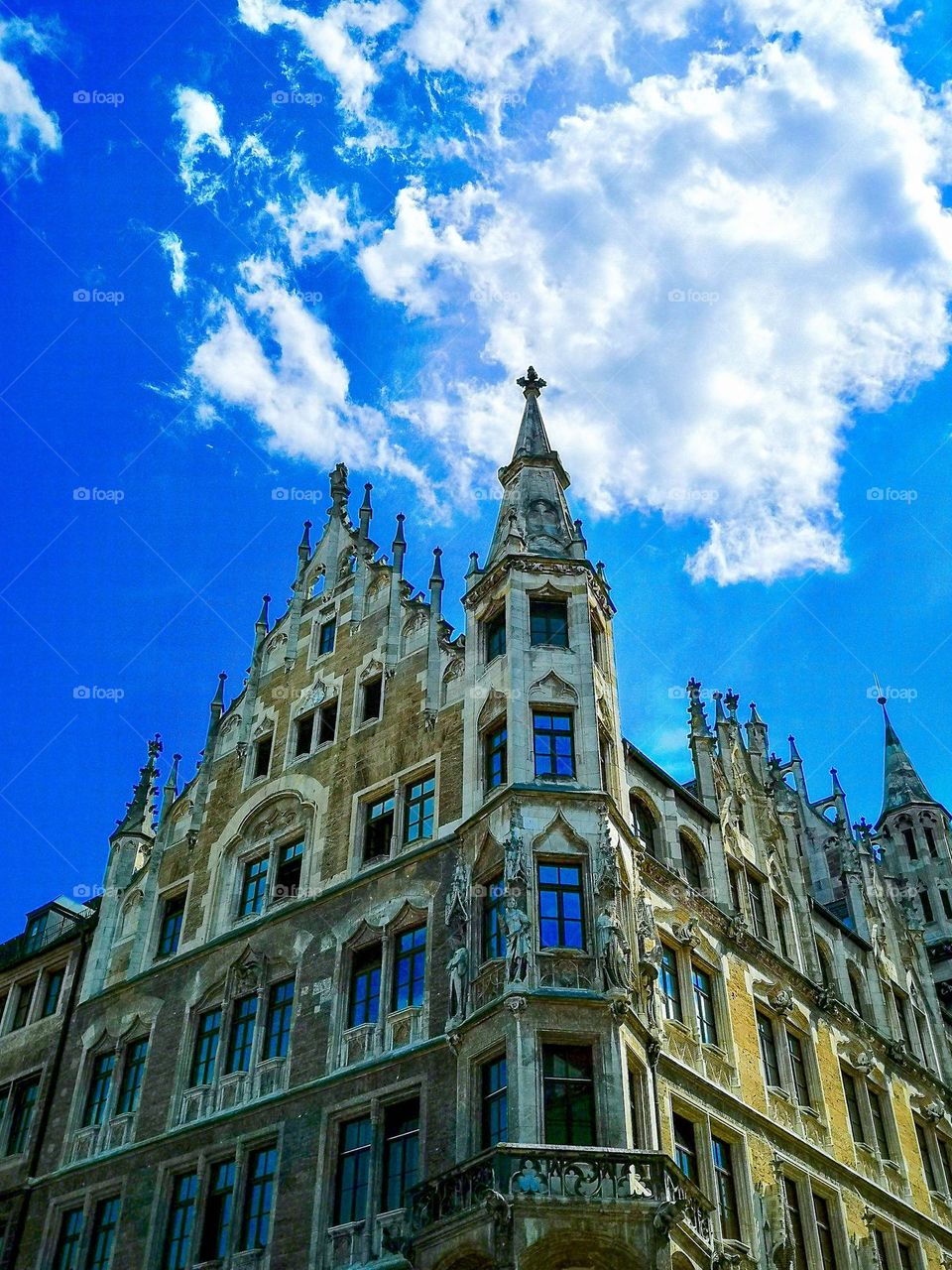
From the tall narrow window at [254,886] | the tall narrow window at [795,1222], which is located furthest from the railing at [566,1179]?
the tall narrow window at [254,886]

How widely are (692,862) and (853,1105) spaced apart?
892 centimetres

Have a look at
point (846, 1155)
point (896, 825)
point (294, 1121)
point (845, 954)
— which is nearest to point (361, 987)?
point (294, 1121)

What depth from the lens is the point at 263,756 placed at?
40906mm

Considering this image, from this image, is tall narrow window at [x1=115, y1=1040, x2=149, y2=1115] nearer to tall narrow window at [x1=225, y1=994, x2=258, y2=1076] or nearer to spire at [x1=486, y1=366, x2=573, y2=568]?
tall narrow window at [x1=225, y1=994, x2=258, y2=1076]

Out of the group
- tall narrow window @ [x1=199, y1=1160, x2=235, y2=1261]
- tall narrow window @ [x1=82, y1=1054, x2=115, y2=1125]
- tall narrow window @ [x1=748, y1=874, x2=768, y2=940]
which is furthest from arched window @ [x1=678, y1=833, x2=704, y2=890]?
tall narrow window @ [x1=82, y1=1054, x2=115, y2=1125]

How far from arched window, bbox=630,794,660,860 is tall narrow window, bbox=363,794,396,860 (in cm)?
641

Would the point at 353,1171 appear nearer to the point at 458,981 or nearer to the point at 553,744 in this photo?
the point at 458,981

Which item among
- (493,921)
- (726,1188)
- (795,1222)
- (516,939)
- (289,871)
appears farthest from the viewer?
(289,871)

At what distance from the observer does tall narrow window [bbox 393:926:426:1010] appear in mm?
31391

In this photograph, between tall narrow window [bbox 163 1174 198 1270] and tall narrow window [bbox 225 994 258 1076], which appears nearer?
tall narrow window [bbox 163 1174 198 1270]

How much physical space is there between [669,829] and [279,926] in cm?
1073

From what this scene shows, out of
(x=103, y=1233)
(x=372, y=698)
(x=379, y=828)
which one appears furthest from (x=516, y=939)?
(x=103, y=1233)

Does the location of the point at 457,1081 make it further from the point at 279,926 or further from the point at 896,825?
the point at 896,825

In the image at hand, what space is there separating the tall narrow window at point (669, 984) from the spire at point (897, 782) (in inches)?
1301
